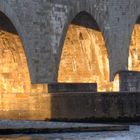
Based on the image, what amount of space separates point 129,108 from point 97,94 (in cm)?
101

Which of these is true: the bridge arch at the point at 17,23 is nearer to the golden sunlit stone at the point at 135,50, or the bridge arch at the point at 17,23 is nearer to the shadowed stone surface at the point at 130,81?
the shadowed stone surface at the point at 130,81

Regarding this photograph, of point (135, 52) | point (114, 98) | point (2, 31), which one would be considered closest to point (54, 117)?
point (114, 98)

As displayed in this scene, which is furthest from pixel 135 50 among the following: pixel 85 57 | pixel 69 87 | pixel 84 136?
pixel 84 136

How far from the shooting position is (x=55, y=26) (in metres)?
20.8

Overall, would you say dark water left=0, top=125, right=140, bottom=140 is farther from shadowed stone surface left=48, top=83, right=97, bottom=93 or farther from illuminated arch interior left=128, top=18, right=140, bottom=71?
illuminated arch interior left=128, top=18, right=140, bottom=71

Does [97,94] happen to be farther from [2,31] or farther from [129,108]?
[2,31]

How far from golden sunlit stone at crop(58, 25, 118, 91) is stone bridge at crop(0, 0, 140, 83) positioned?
40 cm

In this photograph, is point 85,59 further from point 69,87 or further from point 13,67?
point 69,87

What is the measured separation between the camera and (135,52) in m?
26.0

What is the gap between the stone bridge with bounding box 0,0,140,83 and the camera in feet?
63.8

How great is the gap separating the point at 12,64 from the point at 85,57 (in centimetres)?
480

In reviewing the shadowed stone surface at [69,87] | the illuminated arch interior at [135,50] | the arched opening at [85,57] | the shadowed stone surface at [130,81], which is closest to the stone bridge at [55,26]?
the arched opening at [85,57]

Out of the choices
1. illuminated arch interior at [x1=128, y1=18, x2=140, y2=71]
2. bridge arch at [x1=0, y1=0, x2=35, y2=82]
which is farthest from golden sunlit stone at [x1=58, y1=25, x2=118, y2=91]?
bridge arch at [x1=0, y1=0, x2=35, y2=82]

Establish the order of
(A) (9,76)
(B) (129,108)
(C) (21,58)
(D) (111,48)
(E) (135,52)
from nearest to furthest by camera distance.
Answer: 1. (B) (129,108)
2. (C) (21,58)
3. (A) (9,76)
4. (D) (111,48)
5. (E) (135,52)
